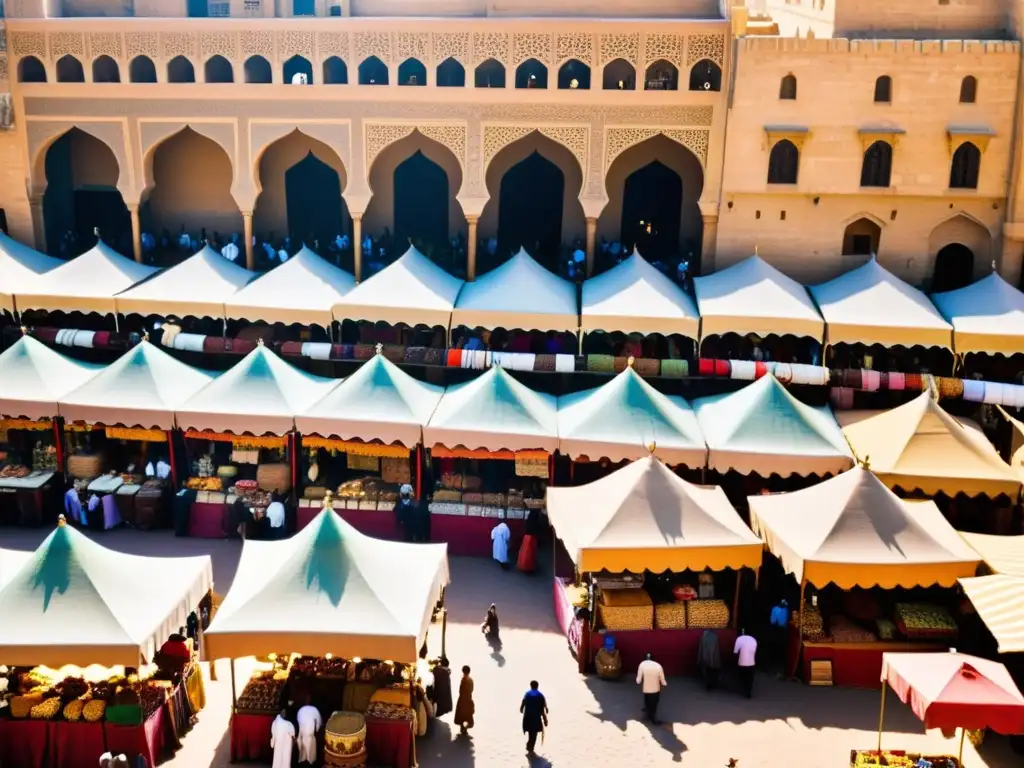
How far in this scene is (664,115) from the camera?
64.3ft

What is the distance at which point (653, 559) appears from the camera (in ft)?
40.1

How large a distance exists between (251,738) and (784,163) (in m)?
13.3

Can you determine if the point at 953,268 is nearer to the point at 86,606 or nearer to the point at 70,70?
the point at 86,606

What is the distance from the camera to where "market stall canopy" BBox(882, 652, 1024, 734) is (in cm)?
982

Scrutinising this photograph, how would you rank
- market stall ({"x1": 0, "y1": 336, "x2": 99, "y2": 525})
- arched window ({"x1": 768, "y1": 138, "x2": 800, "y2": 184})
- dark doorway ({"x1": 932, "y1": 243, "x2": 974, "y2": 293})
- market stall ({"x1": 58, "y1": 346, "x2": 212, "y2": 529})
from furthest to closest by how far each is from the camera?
dark doorway ({"x1": 932, "y1": 243, "x2": 974, "y2": 293}) < arched window ({"x1": 768, "y1": 138, "x2": 800, "y2": 184}) < market stall ({"x1": 0, "y1": 336, "x2": 99, "y2": 525}) < market stall ({"x1": 58, "y1": 346, "x2": 212, "y2": 529})

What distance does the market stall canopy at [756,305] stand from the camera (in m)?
17.3

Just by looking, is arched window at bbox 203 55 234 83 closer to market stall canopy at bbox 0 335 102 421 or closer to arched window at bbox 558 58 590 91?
arched window at bbox 558 58 590 91

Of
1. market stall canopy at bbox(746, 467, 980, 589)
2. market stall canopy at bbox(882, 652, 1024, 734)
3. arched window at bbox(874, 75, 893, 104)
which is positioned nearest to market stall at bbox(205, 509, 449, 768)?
market stall canopy at bbox(746, 467, 980, 589)

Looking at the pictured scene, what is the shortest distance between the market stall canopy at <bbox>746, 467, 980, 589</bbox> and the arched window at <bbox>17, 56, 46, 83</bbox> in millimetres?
16213

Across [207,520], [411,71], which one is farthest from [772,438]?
[411,71]

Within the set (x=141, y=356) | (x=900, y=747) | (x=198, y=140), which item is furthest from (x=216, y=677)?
(x=198, y=140)

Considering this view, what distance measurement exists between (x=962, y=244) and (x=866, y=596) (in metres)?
9.11

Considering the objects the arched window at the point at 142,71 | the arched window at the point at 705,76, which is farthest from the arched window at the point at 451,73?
the arched window at the point at 142,71

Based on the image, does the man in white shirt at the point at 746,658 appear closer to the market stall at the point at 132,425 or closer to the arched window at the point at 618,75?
the market stall at the point at 132,425
